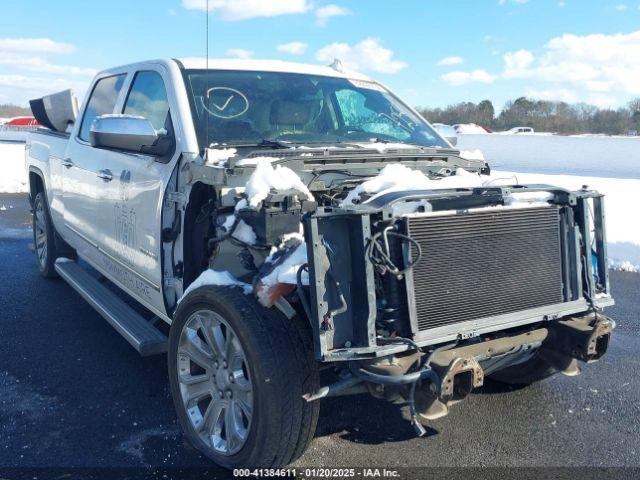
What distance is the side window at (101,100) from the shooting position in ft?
16.8

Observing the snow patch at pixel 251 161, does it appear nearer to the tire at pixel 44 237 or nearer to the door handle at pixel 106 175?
the door handle at pixel 106 175

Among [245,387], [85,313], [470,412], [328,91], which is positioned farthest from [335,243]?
[85,313]

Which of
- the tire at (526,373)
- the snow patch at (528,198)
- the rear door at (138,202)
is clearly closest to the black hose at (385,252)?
the snow patch at (528,198)

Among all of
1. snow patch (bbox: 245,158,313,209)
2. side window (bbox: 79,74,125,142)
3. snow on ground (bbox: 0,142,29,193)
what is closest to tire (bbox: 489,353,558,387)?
snow patch (bbox: 245,158,313,209)

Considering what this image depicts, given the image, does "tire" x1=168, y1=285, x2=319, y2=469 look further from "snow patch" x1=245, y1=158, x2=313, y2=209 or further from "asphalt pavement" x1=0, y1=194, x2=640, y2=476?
"snow patch" x1=245, y1=158, x2=313, y2=209

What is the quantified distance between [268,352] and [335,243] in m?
0.57

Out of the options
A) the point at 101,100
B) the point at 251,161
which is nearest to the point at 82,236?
the point at 101,100

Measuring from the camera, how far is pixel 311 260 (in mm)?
2670

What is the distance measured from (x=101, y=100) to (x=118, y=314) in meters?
2.02

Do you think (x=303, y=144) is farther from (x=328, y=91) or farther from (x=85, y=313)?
(x=85, y=313)

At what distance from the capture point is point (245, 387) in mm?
3008

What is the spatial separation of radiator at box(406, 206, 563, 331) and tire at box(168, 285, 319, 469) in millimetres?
602

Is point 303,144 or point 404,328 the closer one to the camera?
point 404,328

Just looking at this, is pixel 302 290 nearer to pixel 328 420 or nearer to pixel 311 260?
pixel 311 260
